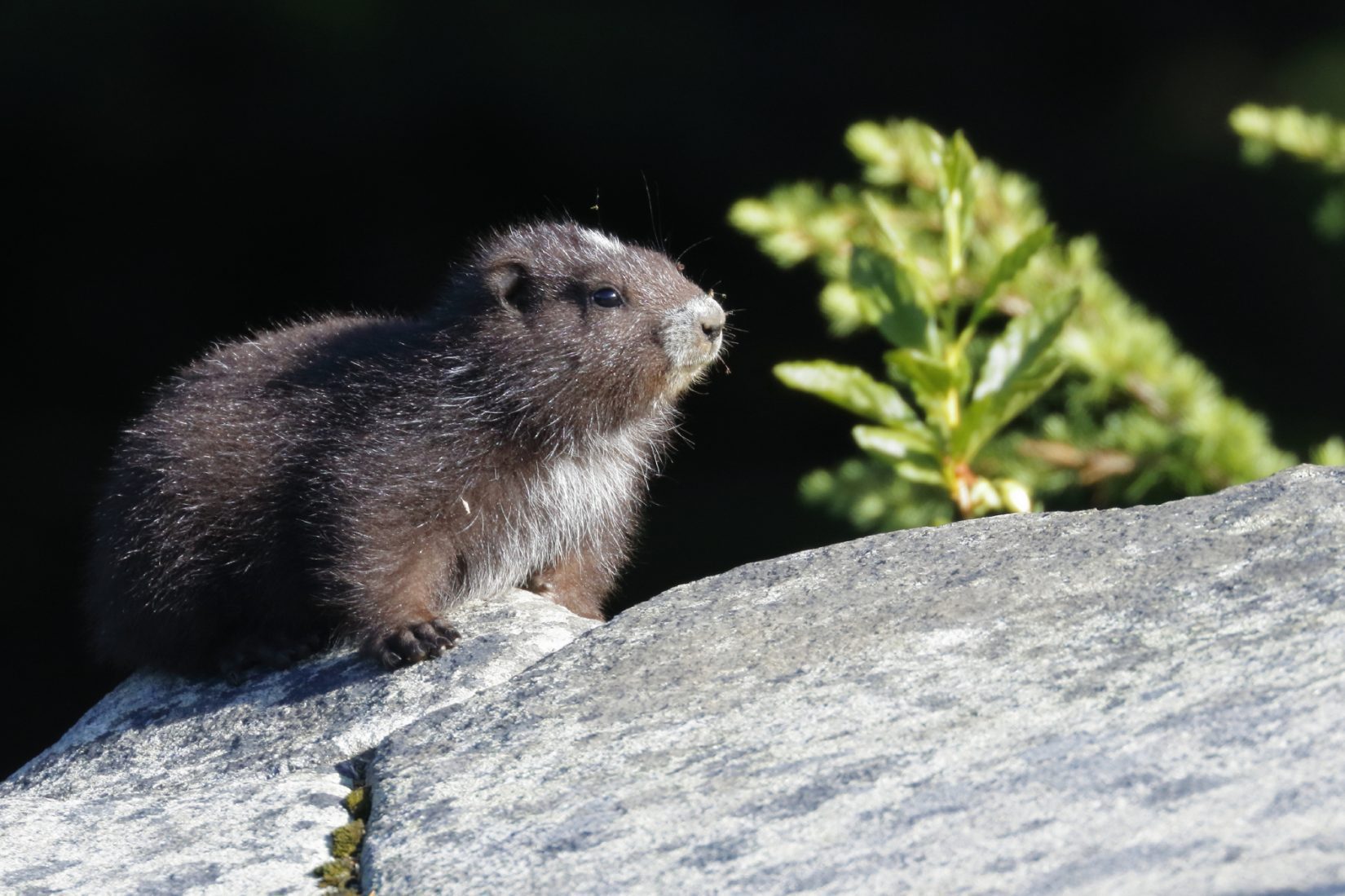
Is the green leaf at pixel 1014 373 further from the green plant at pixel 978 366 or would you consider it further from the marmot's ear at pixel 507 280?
the marmot's ear at pixel 507 280

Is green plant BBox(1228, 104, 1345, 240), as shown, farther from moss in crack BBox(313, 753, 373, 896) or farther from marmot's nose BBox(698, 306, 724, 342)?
moss in crack BBox(313, 753, 373, 896)

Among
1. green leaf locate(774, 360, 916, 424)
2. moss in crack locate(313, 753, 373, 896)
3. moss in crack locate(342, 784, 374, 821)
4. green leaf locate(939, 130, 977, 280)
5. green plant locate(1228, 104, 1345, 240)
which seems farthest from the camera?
green leaf locate(939, 130, 977, 280)

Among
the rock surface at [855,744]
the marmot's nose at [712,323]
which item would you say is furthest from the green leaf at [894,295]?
the rock surface at [855,744]

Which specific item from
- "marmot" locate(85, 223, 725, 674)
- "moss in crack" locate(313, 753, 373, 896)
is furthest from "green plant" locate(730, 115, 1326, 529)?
"moss in crack" locate(313, 753, 373, 896)

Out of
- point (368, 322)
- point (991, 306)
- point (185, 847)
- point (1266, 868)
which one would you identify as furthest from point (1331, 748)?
point (368, 322)

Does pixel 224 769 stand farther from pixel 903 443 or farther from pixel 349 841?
pixel 903 443

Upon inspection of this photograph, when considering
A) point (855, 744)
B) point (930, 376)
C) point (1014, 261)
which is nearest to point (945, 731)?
point (855, 744)
